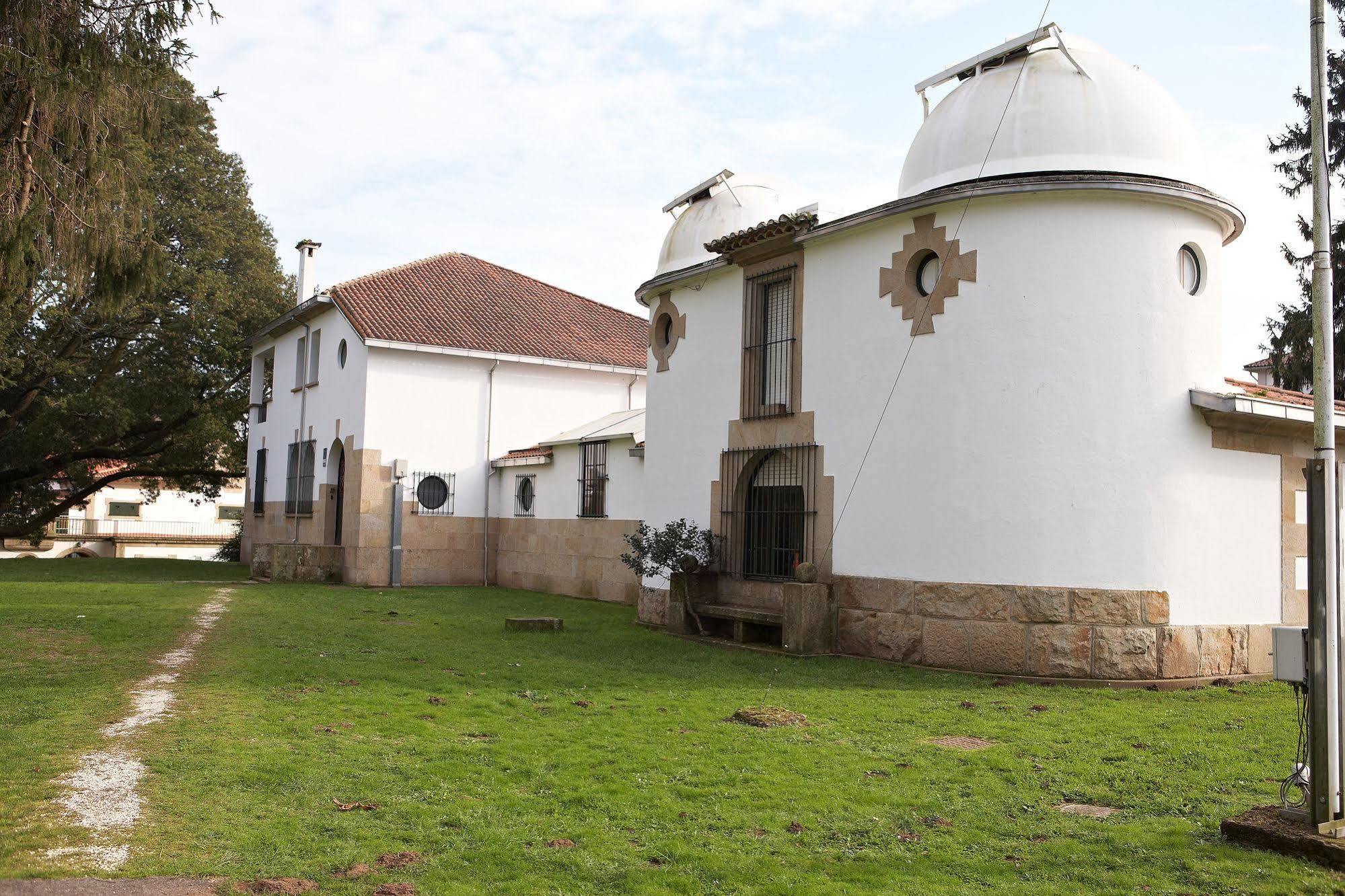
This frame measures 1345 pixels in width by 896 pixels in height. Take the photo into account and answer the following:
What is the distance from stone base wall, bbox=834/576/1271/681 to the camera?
35.7 ft

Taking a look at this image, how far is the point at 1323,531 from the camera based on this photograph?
540 cm

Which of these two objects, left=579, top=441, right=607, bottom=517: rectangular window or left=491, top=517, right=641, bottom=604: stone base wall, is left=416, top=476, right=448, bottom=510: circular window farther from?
left=579, top=441, right=607, bottom=517: rectangular window

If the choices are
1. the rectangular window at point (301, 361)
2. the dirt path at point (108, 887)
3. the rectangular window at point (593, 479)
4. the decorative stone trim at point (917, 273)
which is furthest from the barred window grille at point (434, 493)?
the dirt path at point (108, 887)

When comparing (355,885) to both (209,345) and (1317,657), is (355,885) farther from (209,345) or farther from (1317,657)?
(209,345)

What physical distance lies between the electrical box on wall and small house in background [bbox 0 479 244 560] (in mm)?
50264

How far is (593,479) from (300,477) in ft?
33.2

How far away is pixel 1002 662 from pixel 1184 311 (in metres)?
4.19

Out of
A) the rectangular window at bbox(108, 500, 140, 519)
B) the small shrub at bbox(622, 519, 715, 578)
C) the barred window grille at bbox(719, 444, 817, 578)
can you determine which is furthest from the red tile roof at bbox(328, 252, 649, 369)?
the rectangular window at bbox(108, 500, 140, 519)

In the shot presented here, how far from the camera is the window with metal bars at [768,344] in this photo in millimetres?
14234

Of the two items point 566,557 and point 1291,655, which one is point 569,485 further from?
point 1291,655

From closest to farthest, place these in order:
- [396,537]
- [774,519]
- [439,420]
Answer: [774,519], [396,537], [439,420]

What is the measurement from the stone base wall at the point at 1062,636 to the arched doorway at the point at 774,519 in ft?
6.76

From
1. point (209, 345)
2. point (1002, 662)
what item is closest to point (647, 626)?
point (1002, 662)

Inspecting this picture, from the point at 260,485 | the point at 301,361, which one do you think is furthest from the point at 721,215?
the point at 260,485
